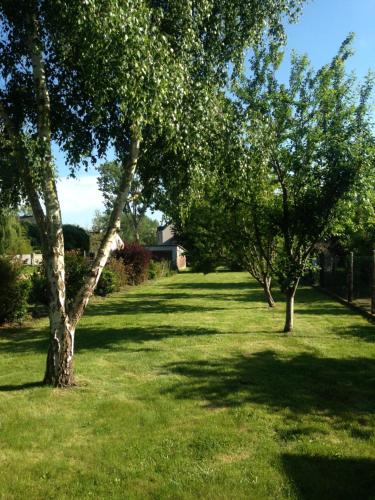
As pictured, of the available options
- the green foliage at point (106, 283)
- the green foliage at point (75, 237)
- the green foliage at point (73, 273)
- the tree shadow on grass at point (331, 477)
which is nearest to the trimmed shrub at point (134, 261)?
the green foliage at point (106, 283)

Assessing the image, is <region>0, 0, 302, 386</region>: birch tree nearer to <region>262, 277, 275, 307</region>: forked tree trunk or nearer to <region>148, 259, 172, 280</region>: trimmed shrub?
<region>262, 277, 275, 307</region>: forked tree trunk

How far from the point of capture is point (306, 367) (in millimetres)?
8250

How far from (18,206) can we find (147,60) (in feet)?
13.2

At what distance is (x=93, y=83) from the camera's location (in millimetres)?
6141

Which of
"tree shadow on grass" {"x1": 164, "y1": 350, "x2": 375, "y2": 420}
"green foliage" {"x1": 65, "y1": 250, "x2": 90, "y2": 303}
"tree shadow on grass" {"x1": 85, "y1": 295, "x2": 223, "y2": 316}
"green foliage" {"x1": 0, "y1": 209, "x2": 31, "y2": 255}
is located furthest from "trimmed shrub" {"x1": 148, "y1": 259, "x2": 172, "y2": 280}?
"tree shadow on grass" {"x1": 164, "y1": 350, "x2": 375, "y2": 420}

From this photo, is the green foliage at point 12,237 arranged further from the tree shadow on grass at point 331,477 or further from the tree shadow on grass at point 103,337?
the tree shadow on grass at point 331,477

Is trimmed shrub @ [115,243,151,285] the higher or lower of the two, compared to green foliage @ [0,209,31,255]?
lower

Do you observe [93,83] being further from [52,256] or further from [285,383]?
[285,383]

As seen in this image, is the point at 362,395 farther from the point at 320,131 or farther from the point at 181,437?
the point at 320,131

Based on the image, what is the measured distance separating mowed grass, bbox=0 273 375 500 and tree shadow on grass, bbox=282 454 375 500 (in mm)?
16

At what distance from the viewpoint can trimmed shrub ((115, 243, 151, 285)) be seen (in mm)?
27016

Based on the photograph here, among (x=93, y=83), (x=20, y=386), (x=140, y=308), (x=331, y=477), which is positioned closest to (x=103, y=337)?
(x=20, y=386)

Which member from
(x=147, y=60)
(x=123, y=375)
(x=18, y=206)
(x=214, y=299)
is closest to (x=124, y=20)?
(x=147, y=60)

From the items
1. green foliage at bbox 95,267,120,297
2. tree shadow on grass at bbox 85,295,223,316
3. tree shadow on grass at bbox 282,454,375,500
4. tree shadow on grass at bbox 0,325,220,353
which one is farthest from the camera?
green foliage at bbox 95,267,120,297
